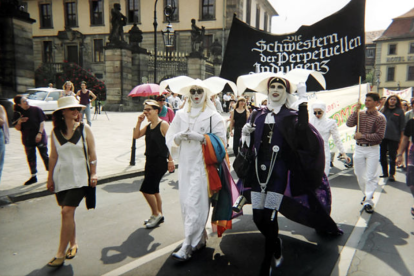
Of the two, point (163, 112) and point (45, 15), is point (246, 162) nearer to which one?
point (163, 112)

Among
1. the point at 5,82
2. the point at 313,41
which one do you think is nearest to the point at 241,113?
the point at 313,41

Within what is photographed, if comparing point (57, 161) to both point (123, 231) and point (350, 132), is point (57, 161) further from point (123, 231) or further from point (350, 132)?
point (350, 132)

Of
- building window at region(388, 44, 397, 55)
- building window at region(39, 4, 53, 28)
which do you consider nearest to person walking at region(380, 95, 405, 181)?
building window at region(39, 4, 53, 28)

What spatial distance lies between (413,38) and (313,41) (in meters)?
54.9

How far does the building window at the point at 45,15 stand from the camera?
38331mm

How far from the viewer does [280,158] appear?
3.38 meters

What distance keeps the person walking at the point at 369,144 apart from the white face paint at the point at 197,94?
2.99 m

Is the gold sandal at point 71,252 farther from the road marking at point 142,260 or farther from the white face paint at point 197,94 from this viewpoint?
the white face paint at point 197,94

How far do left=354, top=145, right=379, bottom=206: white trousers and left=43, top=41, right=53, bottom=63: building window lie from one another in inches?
1565

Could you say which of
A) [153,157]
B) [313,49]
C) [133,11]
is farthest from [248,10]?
[153,157]

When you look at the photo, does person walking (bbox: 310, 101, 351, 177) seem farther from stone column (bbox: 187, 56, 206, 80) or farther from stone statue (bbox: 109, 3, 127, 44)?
stone column (bbox: 187, 56, 206, 80)

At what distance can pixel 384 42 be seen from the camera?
53750 millimetres

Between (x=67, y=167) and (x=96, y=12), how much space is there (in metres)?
38.0

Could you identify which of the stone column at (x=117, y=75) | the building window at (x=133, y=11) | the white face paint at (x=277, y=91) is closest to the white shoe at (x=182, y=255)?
the white face paint at (x=277, y=91)
